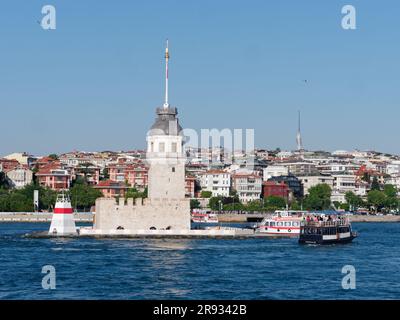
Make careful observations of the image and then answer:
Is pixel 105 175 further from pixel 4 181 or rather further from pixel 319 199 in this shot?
pixel 319 199

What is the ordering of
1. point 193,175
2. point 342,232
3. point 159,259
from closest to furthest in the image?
point 159,259, point 342,232, point 193,175

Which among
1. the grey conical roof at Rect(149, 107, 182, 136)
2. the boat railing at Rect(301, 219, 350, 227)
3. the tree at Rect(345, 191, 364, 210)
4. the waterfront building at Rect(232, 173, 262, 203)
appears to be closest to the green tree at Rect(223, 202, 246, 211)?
the waterfront building at Rect(232, 173, 262, 203)

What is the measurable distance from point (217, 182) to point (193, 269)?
281 feet

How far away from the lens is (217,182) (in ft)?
384

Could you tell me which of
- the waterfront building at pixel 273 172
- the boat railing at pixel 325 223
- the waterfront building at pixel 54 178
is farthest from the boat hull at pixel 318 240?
the waterfront building at pixel 273 172

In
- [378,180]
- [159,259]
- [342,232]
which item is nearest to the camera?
[159,259]

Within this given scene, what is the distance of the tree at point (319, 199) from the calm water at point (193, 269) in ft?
211

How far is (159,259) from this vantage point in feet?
115

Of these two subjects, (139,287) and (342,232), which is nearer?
(139,287)

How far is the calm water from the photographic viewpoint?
80.1 ft

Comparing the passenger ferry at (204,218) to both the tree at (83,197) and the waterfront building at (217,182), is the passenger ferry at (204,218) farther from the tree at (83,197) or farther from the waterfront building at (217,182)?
the waterfront building at (217,182)
